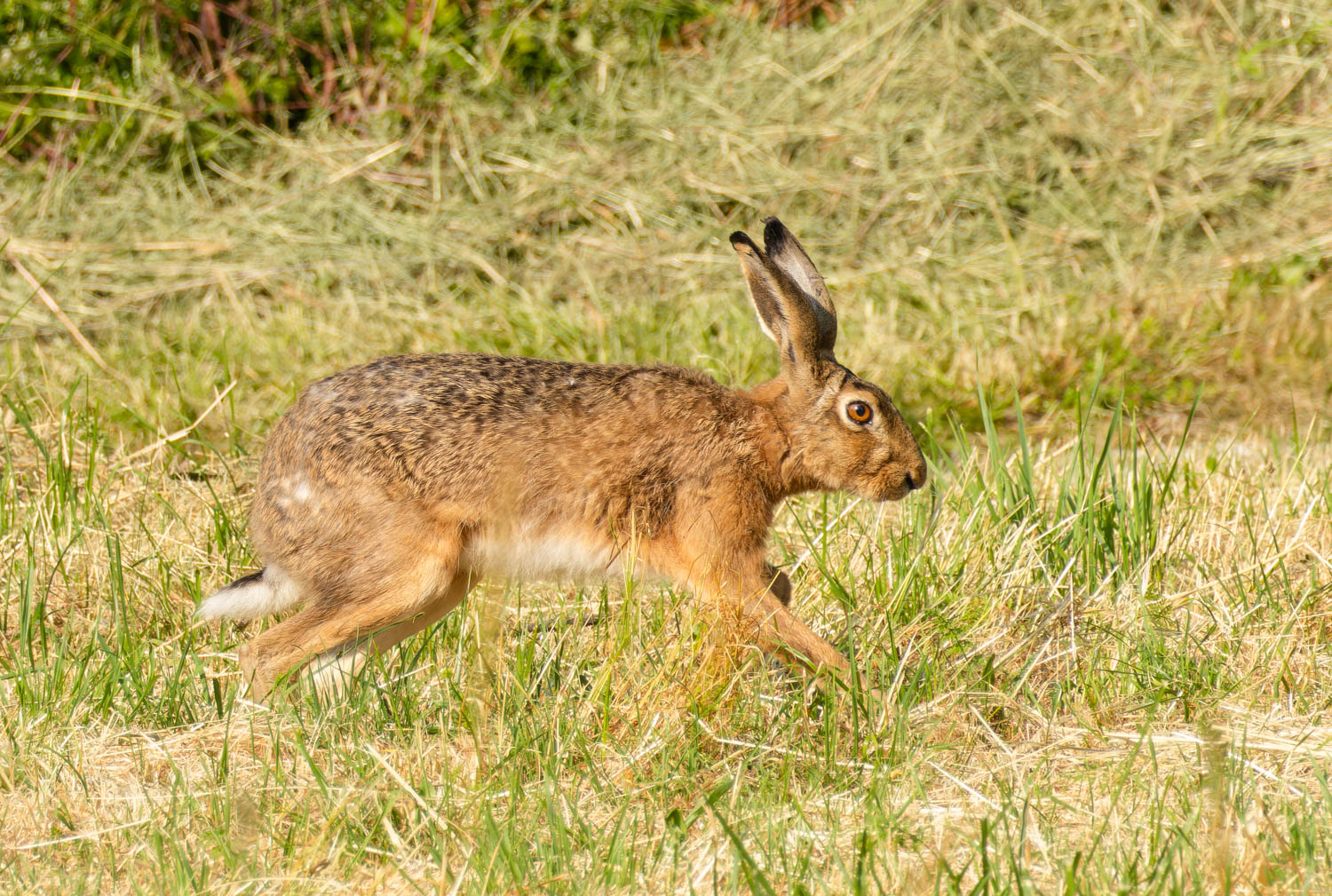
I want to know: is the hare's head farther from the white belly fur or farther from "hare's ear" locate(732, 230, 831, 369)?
the white belly fur

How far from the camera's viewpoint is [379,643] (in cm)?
416

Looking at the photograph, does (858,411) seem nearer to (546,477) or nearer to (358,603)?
(546,477)

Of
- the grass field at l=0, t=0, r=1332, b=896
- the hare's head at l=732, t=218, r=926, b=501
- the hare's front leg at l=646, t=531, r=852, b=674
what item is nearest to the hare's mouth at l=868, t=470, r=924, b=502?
the hare's head at l=732, t=218, r=926, b=501

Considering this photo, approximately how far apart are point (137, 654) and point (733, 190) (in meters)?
5.17

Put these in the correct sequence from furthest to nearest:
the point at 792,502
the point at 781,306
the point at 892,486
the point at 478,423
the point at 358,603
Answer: the point at 792,502
the point at 892,486
the point at 781,306
the point at 478,423
the point at 358,603

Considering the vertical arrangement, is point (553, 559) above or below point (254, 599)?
above

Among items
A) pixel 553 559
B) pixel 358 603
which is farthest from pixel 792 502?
pixel 358 603

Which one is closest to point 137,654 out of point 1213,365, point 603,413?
point 603,413

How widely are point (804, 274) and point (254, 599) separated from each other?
1.84m

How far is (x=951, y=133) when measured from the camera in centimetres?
856

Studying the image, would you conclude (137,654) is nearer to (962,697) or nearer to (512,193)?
(962,697)

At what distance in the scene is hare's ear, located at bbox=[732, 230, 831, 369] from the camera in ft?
13.6

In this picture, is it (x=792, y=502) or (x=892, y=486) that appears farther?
(x=792, y=502)

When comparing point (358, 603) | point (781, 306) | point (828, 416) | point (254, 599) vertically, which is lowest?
point (254, 599)
